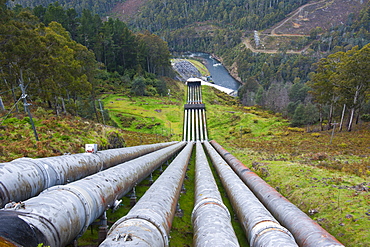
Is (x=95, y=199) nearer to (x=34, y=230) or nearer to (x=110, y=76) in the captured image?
(x=34, y=230)

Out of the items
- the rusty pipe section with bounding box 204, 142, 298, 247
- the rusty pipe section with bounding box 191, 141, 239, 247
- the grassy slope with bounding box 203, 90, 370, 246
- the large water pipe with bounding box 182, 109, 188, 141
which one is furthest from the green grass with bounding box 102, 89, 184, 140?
the rusty pipe section with bounding box 191, 141, 239, 247

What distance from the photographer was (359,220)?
12.4 metres

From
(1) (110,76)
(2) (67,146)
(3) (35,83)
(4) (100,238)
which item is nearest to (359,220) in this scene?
(4) (100,238)

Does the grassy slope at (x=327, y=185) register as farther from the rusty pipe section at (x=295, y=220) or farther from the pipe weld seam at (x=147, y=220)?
the pipe weld seam at (x=147, y=220)

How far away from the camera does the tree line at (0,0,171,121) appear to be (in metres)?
30.8

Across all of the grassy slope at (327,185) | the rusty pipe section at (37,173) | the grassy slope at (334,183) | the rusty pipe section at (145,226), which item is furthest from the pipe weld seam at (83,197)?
the grassy slope at (334,183)

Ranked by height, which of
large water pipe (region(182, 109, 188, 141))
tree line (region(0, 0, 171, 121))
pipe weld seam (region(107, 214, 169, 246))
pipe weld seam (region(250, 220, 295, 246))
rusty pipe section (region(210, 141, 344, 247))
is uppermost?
tree line (region(0, 0, 171, 121))

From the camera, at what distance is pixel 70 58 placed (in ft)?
135

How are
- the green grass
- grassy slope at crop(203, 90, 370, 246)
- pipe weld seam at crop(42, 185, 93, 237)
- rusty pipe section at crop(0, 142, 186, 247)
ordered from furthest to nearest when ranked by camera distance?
Answer: the green grass < grassy slope at crop(203, 90, 370, 246) < pipe weld seam at crop(42, 185, 93, 237) < rusty pipe section at crop(0, 142, 186, 247)

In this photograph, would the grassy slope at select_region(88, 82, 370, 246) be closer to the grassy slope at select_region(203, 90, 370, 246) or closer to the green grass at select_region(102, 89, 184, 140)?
the grassy slope at select_region(203, 90, 370, 246)

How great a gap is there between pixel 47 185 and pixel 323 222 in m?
16.8

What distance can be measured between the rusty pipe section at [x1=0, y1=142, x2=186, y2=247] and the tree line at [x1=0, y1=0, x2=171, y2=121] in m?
19.5

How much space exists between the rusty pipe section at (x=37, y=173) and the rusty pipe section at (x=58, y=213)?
1.50 metres

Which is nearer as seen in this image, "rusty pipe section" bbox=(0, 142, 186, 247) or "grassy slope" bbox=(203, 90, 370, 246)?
"rusty pipe section" bbox=(0, 142, 186, 247)
